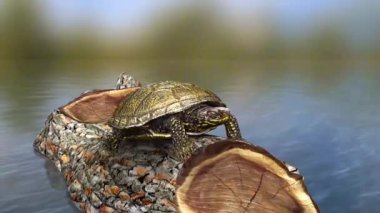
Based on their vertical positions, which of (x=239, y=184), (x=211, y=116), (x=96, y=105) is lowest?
(x=96, y=105)

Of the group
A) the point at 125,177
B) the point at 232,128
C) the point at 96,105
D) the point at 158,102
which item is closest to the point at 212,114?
the point at 232,128

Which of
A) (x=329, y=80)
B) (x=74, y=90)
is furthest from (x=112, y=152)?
(x=329, y=80)

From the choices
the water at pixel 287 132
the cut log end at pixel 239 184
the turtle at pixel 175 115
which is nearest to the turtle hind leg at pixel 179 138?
the turtle at pixel 175 115

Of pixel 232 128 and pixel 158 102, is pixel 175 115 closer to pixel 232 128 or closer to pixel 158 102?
pixel 158 102

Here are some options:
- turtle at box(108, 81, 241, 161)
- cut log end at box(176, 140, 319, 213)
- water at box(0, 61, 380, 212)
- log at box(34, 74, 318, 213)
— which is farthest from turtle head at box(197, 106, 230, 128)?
water at box(0, 61, 380, 212)

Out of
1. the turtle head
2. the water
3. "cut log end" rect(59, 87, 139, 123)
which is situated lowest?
the water

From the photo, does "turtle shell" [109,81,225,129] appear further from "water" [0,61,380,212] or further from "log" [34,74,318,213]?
"water" [0,61,380,212]
